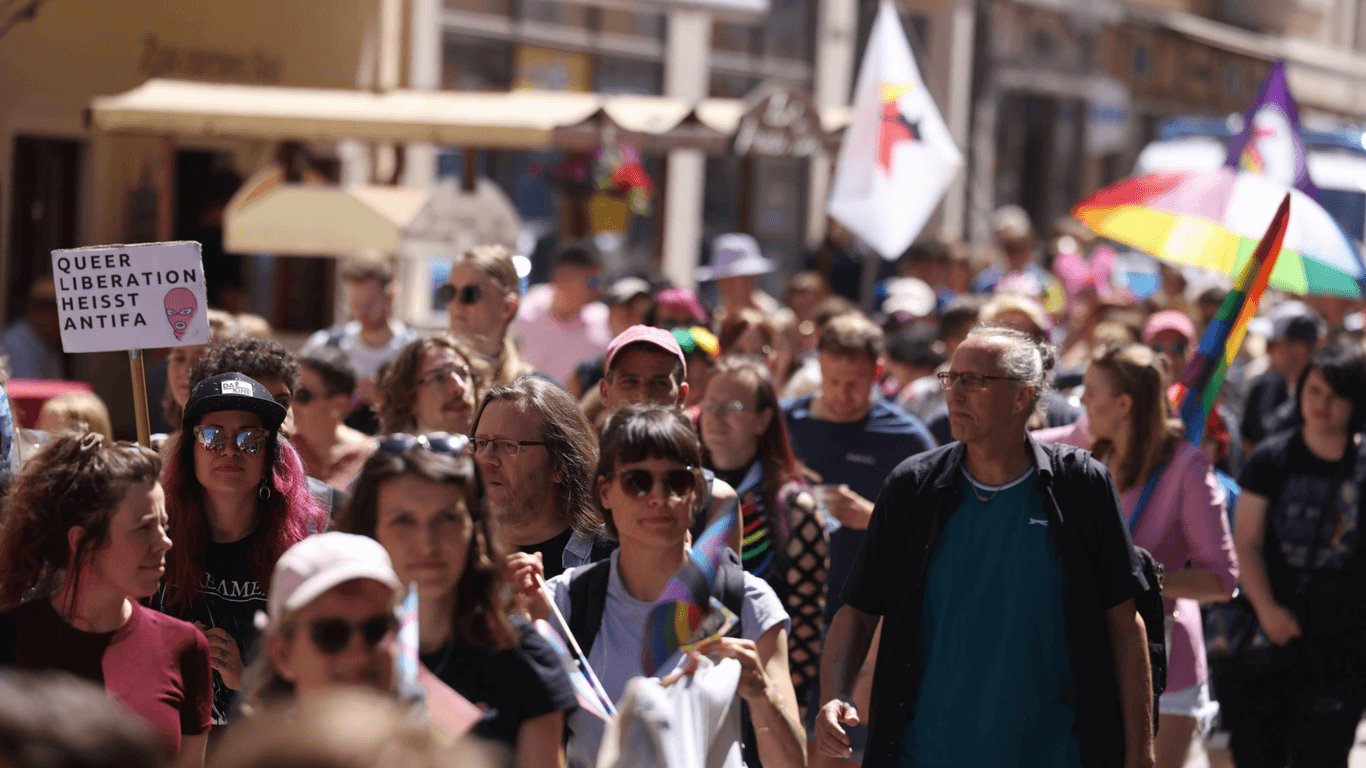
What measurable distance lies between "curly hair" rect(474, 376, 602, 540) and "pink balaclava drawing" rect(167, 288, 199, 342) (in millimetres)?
1216

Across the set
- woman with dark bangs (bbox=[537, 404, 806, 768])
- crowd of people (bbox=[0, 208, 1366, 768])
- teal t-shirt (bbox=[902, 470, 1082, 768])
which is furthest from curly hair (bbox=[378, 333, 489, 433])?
teal t-shirt (bbox=[902, 470, 1082, 768])

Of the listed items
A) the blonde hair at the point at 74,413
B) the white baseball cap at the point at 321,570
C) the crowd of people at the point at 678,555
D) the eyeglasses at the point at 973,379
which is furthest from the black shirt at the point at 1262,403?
the white baseball cap at the point at 321,570

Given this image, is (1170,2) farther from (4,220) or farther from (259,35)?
(4,220)

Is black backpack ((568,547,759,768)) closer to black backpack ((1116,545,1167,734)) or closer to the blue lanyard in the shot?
black backpack ((1116,545,1167,734))

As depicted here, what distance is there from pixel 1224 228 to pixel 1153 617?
3.12 meters

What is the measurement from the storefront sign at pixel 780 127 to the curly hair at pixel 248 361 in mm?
6867

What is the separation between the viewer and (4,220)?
12992 mm

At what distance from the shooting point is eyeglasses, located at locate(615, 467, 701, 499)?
3.76 metres

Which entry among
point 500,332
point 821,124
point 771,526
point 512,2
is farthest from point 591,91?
point 771,526

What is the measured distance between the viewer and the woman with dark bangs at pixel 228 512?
4.20 meters

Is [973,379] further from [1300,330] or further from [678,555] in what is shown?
[1300,330]

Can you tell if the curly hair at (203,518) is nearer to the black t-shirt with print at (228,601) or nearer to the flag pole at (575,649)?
the black t-shirt with print at (228,601)

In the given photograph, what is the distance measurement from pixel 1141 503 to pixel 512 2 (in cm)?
1306

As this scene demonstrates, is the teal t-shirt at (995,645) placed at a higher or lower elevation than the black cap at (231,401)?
lower
